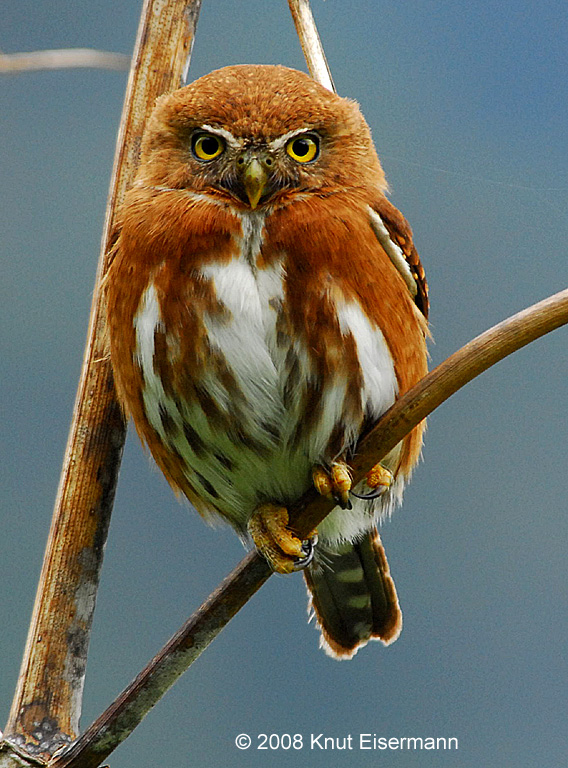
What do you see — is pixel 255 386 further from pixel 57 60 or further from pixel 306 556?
pixel 57 60

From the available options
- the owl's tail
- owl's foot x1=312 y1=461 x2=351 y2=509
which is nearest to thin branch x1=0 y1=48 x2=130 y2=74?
owl's foot x1=312 y1=461 x2=351 y2=509

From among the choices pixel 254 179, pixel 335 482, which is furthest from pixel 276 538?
pixel 254 179

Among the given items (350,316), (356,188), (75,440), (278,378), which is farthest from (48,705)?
(356,188)

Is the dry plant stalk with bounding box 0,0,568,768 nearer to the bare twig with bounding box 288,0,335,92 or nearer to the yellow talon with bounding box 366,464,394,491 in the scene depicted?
the bare twig with bounding box 288,0,335,92

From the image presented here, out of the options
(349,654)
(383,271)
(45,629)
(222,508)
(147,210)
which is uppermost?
(147,210)

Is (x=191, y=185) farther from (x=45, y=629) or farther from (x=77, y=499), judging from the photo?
(x=45, y=629)

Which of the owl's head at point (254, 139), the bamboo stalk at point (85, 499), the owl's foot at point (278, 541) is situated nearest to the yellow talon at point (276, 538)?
the owl's foot at point (278, 541)
